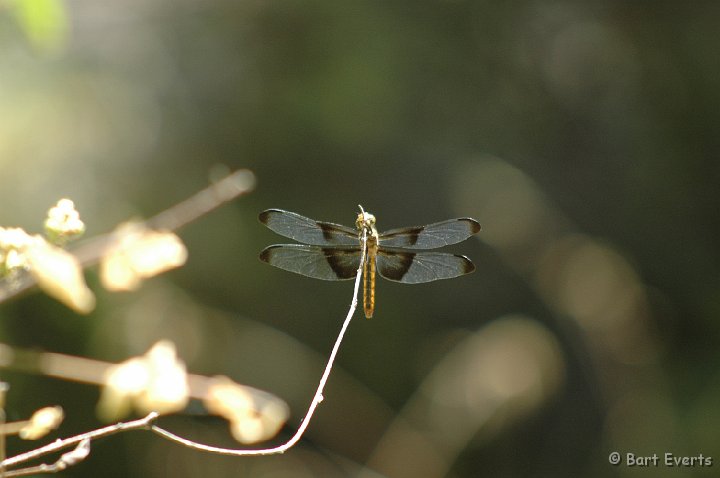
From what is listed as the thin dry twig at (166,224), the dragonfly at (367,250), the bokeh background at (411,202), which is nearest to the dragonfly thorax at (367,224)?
the dragonfly at (367,250)

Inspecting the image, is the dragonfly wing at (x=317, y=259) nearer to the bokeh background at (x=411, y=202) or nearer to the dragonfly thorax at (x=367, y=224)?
the dragonfly thorax at (x=367, y=224)

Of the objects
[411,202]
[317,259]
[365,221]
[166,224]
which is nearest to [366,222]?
[365,221]

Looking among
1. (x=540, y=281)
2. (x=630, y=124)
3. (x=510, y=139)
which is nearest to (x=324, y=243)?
(x=540, y=281)

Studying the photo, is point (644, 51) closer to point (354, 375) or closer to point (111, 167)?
point (354, 375)

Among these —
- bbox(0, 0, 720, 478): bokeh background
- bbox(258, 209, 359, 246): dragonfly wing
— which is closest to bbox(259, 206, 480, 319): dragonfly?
bbox(258, 209, 359, 246): dragonfly wing

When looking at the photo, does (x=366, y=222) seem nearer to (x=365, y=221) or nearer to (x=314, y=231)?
(x=365, y=221)
